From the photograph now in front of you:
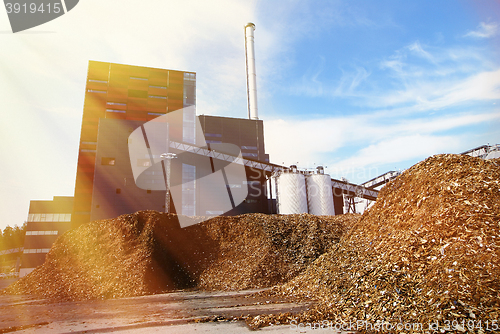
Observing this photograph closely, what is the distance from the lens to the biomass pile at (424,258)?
453cm

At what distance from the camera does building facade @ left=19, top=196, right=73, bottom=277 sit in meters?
41.0

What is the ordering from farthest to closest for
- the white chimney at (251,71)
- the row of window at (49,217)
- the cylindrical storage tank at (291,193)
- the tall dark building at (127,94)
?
the tall dark building at (127,94), the white chimney at (251,71), the row of window at (49,217), the cylindrical storage tank at (291,193)

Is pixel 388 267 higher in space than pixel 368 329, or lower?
higher

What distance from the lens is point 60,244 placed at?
1638 centimetres

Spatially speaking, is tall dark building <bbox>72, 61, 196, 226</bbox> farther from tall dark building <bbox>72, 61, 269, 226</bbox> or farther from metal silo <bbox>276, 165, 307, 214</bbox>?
metal silo <bbox>276, 165, 307, 214</bbox>

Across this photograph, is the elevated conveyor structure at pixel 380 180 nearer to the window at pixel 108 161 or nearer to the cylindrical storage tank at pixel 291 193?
the cylindrical storage tank at pixel 291 193

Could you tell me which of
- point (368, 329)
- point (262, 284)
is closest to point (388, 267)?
point (368, 329)

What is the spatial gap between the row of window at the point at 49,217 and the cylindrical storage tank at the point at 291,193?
34.3 metres

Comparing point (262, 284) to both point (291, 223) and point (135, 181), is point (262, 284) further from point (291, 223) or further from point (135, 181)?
point (135, 181)

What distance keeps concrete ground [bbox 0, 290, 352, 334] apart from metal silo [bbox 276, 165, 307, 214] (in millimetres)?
26928

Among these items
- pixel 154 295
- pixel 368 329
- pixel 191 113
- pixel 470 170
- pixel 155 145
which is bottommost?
pixel 154 295

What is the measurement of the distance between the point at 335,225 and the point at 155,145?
2824 cm

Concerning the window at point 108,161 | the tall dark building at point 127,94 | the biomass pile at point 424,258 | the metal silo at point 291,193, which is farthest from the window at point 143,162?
the biomass pile at point 424,258

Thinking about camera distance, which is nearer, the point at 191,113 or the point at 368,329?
the point at 368,329
